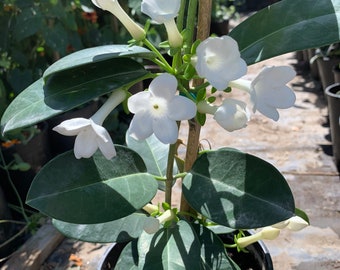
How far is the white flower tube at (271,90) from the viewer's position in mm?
678

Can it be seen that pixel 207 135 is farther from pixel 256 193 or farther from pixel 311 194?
pixel 256 193

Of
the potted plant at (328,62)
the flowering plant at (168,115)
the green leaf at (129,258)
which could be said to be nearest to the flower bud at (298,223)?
the flowering plant at (168,115)

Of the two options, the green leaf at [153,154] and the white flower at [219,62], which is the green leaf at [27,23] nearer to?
the green leaf at [153,154]

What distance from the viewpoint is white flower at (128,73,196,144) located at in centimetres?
66

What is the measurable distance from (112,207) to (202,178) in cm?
16

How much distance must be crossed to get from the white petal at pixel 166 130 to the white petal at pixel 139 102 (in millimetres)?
32

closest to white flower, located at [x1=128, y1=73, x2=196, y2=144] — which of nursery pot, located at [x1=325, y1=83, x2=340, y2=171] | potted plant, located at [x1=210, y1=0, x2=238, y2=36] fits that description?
nursery pot, located at [x1=325, y1=83, x2=340, y2=171]

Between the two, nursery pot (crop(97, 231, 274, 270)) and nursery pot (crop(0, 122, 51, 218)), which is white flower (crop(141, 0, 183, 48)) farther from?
nursery pot (crop(0, 122, 51, 218))

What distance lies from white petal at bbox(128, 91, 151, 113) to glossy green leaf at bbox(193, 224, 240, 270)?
374 millimetres

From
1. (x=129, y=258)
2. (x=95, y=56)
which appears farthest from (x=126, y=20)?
(x=129, y=258)

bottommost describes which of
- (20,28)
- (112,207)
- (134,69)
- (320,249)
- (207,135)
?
(207,135)

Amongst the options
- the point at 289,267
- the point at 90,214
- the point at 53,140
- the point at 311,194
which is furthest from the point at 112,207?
the point at 53,140

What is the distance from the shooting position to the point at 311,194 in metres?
2.00

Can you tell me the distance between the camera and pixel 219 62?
0.65 meters
